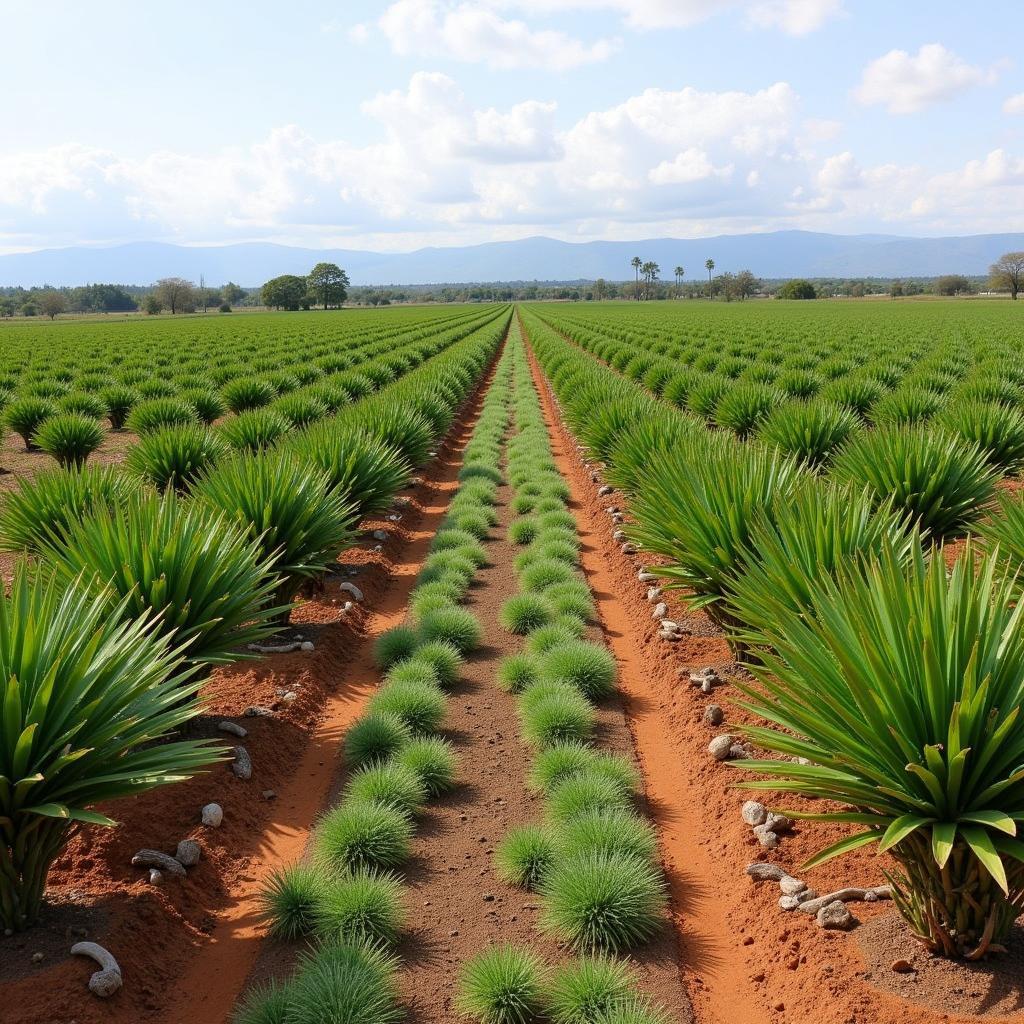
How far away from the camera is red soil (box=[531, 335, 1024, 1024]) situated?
10.2 feet

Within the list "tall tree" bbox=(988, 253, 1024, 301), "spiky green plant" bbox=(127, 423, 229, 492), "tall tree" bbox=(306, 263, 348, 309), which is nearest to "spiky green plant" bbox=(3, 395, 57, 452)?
"spiky green plant" bbox=(127, 423, 229, 492)

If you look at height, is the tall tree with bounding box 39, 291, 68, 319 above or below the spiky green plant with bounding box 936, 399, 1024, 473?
above

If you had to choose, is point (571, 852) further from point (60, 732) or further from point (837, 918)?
point (60, 732)

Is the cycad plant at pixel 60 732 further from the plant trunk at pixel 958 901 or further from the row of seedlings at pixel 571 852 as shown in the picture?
the plant trunk at pixel 958 901

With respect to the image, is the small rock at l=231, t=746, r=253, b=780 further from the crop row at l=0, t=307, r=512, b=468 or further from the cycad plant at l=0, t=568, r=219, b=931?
the crop row at l=0, t=307, r=512, b=468

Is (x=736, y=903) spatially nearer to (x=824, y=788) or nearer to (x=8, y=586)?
(x=824, y=788)

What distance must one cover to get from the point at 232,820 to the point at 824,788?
319cm

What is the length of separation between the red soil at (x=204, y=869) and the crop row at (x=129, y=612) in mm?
237

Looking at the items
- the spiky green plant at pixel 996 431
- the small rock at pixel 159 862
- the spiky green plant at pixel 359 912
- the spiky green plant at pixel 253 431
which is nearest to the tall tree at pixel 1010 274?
the spiky green plant at pixel 996 431

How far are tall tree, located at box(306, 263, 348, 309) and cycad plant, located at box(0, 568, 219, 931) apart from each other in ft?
536

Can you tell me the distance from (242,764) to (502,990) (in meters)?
2.47

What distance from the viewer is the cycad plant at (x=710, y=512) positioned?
6031mm

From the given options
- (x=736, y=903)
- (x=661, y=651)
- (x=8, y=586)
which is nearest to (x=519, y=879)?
(x=736, y=903)

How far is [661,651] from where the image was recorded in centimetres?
A: 689
